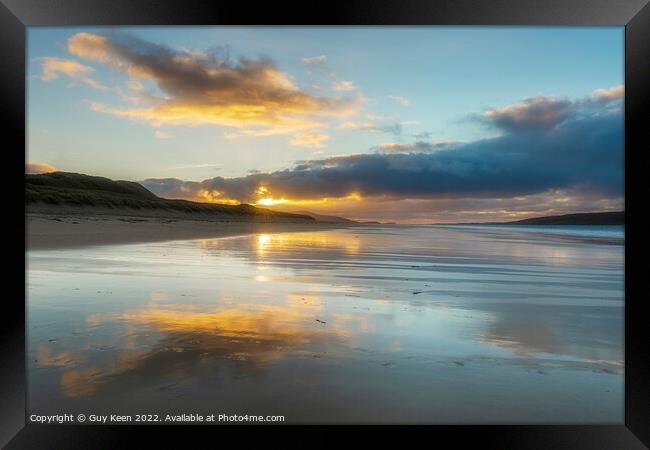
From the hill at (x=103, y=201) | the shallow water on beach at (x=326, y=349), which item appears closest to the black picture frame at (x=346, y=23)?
the shallow water on beach at (x=326, y=349)

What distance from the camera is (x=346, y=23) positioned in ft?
9.59

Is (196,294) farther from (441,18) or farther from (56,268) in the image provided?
(441,18)

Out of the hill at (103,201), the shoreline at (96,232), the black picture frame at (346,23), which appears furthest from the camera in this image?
the hill at (103,201)

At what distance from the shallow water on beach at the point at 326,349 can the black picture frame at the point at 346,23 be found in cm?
11

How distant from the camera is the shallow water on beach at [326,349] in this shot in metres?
2.57

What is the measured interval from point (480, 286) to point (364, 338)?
313 centimetres

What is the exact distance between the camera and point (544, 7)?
2.85m

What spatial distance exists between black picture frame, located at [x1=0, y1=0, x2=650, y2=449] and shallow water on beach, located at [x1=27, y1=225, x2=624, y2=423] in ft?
0.35

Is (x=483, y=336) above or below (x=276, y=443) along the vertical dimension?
above

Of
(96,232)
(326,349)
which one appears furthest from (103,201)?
(326,349)

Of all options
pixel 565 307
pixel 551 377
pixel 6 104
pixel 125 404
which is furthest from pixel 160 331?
pixel 565 307

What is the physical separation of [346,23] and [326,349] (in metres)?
2.29

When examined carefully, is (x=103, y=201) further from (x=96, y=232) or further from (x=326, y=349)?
(x=326, y=349)

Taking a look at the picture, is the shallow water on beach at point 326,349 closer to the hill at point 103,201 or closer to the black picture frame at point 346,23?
the black picture frame at point 346,23
